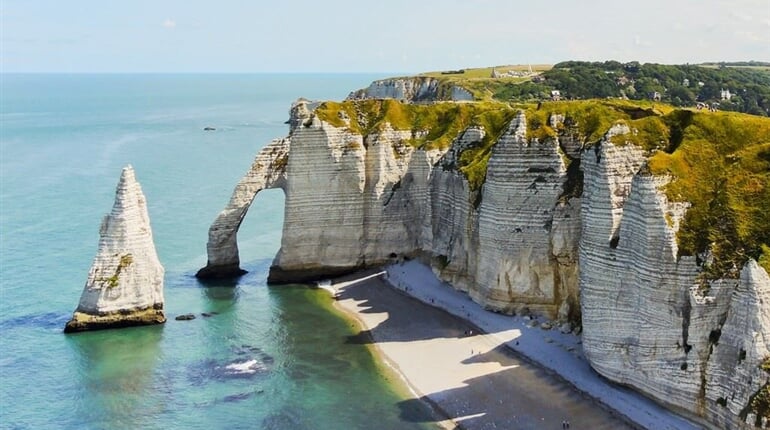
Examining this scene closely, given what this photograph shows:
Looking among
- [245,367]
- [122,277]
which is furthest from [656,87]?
[245,367]

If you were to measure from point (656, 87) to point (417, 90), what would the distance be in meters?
29.0

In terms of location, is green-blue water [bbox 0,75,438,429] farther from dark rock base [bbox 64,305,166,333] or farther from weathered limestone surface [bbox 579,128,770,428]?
weathered limestone surface [bbox 579,128,770,428]

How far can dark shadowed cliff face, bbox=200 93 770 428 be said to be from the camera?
27.8 m

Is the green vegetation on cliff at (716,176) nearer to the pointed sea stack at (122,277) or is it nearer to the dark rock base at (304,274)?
the dark rock base at (304,274)

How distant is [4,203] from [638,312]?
64.2 metres

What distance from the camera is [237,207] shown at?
50969 millimetres

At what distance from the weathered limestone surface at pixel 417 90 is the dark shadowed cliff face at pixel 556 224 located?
92.2ft

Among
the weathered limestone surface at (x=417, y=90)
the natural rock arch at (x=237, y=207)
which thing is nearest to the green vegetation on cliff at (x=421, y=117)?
the natural rock arch at (x=237, y=207)

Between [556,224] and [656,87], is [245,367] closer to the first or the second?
[556,224]

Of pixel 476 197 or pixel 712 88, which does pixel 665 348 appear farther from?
pixel 712 88

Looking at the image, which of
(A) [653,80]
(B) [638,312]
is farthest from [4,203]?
(A) [653,80]

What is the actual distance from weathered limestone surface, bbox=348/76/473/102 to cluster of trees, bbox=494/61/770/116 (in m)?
4.80

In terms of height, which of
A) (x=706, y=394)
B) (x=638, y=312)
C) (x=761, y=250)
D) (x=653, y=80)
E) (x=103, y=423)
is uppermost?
(x=653, y=80)

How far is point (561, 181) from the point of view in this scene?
3947 cm
